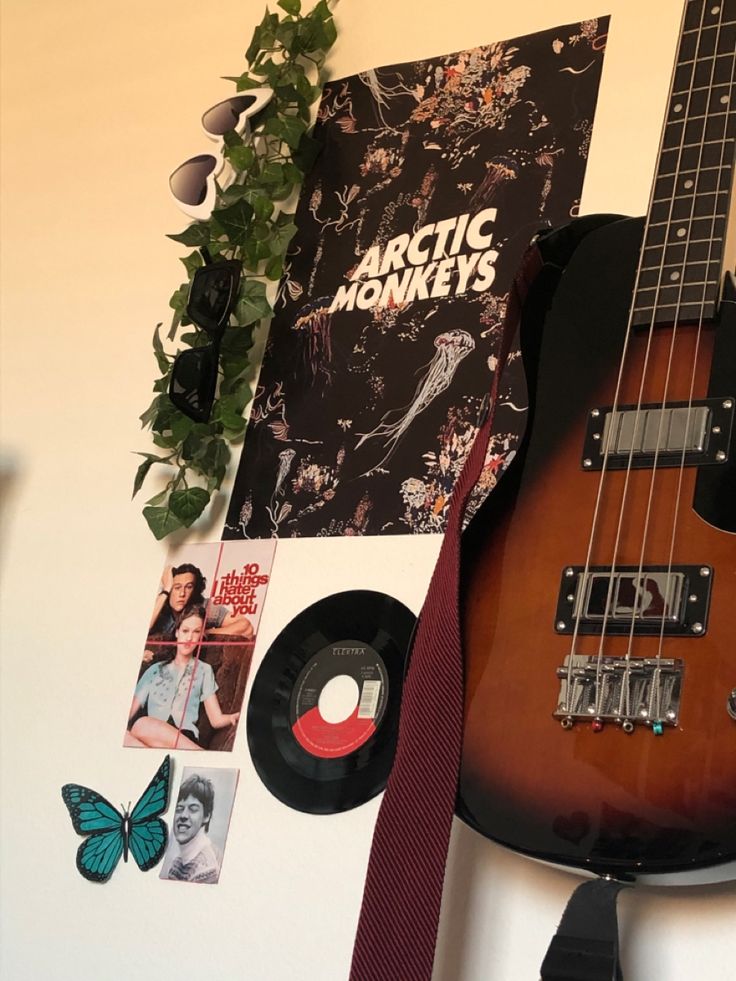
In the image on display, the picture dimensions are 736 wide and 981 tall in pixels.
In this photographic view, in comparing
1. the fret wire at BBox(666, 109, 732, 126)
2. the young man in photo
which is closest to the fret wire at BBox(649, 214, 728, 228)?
the fret wire at BBox(666, 109, 732, 126)

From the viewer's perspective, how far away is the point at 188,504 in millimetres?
1646

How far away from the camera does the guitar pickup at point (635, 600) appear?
1037 mm

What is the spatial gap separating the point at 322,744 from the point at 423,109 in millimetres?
933

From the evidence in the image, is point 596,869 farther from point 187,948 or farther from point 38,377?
point 38,377

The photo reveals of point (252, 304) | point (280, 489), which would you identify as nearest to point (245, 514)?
point (280, 489)

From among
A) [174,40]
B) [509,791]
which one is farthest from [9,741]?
A: [174,40]

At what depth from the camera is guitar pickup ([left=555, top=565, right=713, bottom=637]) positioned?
104 cm

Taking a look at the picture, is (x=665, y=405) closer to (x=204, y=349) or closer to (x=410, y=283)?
(x=410, y=283)

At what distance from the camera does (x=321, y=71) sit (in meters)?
1.90

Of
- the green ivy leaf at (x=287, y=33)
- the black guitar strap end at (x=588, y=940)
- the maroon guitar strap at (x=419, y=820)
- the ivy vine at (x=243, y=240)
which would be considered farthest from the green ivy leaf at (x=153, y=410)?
the black guitar strap end at (x=588, y=940)

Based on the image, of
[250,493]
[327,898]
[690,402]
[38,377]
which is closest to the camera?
[690,402]

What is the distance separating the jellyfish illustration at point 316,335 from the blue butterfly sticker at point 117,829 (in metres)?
0.57

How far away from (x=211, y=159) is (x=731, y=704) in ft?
3.99

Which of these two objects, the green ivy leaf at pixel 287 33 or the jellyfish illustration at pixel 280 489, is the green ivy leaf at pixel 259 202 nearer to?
the green ivy leaf at pixel 287 33
